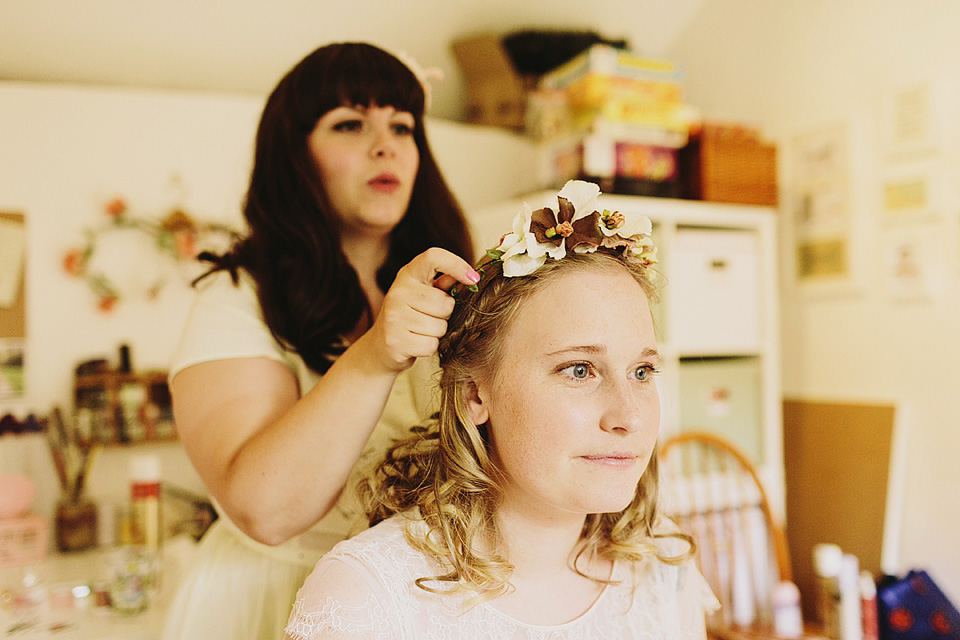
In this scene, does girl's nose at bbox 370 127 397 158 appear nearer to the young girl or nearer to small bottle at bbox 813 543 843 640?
the young girl

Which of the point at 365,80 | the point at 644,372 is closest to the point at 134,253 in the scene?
Result: the point at 365,80

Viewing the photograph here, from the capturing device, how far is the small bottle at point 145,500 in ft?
7.09

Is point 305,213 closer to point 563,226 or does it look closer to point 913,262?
point 563,226

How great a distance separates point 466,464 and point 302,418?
0.74ft

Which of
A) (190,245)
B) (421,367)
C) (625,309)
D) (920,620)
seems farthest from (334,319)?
(920,620)

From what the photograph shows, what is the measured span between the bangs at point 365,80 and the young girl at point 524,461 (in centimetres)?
41

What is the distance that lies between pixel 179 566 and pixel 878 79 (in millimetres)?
2632

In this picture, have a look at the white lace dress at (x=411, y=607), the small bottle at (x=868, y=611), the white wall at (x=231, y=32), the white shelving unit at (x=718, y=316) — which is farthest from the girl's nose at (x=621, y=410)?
the white wall at (x=231, y=32)

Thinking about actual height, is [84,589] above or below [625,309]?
below

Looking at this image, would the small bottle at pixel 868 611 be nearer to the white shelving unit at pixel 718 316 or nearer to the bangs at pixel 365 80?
the white shelving unit at pixel 718 316

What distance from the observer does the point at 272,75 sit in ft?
8.58

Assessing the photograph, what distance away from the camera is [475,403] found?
1.03 meters

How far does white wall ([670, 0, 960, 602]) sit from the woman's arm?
1.99 meters

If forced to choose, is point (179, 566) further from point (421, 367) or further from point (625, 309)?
point (625, 309)
